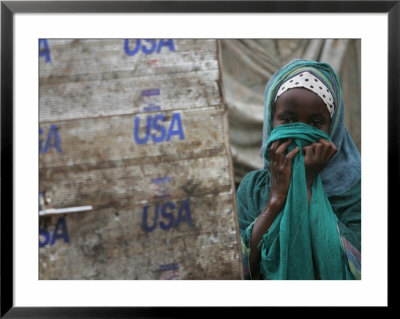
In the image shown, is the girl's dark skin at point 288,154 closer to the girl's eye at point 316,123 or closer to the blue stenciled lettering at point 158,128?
the girl's eye at point 316,123

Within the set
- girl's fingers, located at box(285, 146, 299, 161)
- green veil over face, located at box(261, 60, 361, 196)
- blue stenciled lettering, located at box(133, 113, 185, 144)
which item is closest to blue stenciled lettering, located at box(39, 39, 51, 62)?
blue stenciled lettering, located at box(133, 113, 185, 144)

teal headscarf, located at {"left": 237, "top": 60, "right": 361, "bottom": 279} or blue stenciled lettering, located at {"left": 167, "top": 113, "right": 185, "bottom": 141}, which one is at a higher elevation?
blue stenciled lettering, located at {"left": 167, "top": 113, "right": 185, "bottom": 141}

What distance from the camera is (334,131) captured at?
49.2 inches

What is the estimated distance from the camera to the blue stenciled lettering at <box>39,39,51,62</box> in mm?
1207

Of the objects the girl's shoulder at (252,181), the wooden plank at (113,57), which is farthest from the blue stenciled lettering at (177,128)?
the girl's shoulder at (252,181)

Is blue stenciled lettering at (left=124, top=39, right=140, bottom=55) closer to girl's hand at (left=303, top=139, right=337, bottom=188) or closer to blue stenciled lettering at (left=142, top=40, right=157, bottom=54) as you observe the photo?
blue stenciled lettering at (left=142, top=40, right=157, bottom=54)

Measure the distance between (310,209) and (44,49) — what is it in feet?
3.21

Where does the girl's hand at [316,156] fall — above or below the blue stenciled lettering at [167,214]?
above

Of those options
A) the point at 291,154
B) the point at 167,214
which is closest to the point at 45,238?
the point at 167,214

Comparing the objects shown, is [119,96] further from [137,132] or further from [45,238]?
[45,238]

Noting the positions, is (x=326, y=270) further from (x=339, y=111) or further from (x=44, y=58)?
(x=44, y=58)

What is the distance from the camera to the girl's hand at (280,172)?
49.0 inches

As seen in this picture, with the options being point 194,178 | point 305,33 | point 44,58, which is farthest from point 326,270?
point 44,58

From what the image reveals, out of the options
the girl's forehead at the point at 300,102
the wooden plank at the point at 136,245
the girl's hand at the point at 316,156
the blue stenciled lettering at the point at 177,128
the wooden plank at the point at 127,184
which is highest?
the girl's forehead at the point at 300,102
